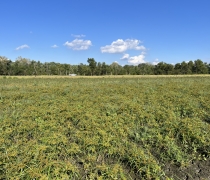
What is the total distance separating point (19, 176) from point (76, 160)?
974mm

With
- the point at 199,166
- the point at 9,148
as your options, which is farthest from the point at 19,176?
the point at 199,166

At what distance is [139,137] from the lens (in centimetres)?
402

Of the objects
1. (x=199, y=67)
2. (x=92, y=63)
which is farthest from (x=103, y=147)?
(x=199, y=67)

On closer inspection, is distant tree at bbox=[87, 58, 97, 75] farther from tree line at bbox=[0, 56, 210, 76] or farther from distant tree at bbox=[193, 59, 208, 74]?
distant tree at bbox=[193, 59, 208, 74]

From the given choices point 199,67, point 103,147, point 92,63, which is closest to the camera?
point 103,147

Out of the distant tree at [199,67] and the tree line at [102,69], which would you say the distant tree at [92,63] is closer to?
the tree line at [102,69]

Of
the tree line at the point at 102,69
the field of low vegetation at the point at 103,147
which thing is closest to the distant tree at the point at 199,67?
the tree line at the point at 102,69

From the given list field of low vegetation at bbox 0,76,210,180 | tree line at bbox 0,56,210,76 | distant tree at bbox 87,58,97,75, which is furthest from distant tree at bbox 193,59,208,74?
field of low vegetation at bbox 0,76,210,180

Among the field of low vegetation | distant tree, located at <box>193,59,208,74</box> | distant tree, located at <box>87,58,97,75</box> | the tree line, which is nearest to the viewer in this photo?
the field of low vegetation

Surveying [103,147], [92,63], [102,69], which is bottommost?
[103,147]

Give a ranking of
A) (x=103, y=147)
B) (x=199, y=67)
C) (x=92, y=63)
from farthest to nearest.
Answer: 1. (x=92, y=63)
2. (x=199, y=67)
3. (x=103, y=147)

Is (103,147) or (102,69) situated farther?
(102,69)

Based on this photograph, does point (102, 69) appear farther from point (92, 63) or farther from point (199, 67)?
point (199, 67)

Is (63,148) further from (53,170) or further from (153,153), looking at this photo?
(153,153)
